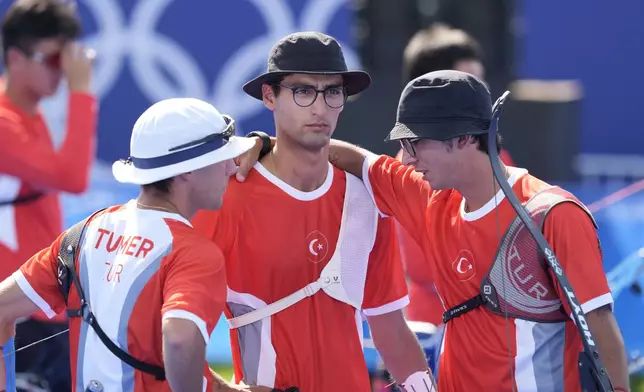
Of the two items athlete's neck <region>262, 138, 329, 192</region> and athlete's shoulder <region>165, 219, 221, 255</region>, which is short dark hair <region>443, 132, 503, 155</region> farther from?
athlete's shoulder <region>165, 219, 221, 255</region>

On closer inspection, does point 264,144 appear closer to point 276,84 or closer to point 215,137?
point 276,84

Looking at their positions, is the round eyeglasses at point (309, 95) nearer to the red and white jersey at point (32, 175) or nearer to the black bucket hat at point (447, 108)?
the black bucket hat at point (447, 108)

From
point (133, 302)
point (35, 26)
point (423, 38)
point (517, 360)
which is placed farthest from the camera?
point (423, 38)

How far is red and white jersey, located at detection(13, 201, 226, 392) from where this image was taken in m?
3.59

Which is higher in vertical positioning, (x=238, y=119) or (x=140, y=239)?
(x=238, y=119)

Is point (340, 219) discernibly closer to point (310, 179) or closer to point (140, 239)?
point (310, 179)

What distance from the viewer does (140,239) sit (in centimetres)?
372

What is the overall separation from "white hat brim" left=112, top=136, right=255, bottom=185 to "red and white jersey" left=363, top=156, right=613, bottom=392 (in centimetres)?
85

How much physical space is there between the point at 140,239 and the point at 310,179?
1022mm

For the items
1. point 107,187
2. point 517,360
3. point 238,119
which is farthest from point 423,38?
point 238,119

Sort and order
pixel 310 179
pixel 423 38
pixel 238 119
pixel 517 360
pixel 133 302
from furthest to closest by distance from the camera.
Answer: pixel 238 119 < pixel 423 38 < pixel 310 179 < pixel 517 360 < pixel 133 302

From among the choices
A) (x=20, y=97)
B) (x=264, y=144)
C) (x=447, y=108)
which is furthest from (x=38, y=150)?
(x=447, y=108)

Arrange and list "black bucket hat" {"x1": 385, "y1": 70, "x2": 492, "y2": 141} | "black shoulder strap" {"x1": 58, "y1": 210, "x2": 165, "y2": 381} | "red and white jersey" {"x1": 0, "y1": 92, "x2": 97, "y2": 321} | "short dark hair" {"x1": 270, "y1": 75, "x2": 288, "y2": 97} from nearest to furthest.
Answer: "black shoulder strap" {"x1": 58, "y1": 210, "x2": 165, "y2": 381}, "black bucket hat" {"x1": 385, "y1": 70, "x2": 492, "y2": 141}, "short dark hair" {"x1": 270, "y1": 75, "x2": 288, "y2": 97}, "red and white jersey" {"x1": 0, "y1": 92, "x2": 97, "y2": 321}

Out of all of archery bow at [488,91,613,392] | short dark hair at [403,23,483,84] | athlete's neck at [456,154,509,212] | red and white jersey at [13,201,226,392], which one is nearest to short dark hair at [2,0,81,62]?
short dark hair at [403,23,483,84]
